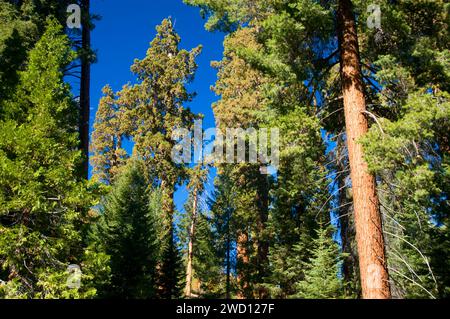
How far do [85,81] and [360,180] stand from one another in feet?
32.3

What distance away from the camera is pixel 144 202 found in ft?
65.7

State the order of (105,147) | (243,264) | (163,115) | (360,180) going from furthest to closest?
(105,147) < (163,115) < (243,264) < (360,180)

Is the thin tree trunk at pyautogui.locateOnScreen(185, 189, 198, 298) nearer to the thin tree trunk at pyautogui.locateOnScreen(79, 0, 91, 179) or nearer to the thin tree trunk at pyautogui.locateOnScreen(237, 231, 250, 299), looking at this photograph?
the thin tree trunk at pyautogui.locateOnScreen(237, 231, 250, 299)

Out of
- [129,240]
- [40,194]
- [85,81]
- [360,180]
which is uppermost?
[85,81]

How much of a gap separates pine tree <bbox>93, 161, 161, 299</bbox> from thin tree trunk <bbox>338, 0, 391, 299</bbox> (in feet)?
37.7

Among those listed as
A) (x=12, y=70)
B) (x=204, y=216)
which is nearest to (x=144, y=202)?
(x=204, y=216)

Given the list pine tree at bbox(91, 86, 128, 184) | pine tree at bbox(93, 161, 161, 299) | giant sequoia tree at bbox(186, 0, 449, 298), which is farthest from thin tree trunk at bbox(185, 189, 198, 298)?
giant sequoia tree at bbox(186, 0, 449, 298)

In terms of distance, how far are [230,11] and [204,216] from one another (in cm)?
1934

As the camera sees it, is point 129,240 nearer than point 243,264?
Yes

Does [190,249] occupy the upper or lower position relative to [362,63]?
lower

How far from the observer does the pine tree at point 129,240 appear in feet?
55.6

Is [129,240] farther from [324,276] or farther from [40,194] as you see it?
[40,194]

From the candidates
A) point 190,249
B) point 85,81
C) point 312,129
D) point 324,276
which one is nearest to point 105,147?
point 190,249

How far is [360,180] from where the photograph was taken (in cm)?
657
